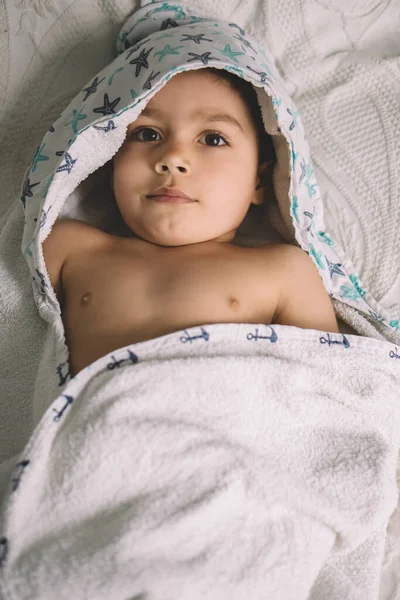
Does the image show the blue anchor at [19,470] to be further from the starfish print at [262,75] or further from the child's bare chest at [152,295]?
the starfish print at [262,75]

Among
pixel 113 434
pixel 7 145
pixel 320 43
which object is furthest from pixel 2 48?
pixel 113 434

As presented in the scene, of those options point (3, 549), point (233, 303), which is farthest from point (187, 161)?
point (3, 549)

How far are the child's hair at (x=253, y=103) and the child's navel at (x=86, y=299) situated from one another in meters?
0.42

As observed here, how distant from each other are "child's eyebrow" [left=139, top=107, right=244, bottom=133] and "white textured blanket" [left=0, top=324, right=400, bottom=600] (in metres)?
0.37

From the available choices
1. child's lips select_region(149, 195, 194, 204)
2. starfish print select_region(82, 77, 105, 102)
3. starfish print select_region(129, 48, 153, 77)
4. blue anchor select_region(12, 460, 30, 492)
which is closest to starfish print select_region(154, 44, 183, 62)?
starfish print select_region(129, 48, 153, 77)

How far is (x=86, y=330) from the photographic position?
1.08 m

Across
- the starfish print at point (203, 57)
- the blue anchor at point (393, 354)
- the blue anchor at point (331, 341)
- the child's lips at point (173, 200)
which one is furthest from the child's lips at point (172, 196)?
the blue anchor at point (393, 354)

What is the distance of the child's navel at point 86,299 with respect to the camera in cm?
111

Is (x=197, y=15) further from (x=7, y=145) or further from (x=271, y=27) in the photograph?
(x=7, y=145)

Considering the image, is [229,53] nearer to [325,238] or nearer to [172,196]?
[172,196]

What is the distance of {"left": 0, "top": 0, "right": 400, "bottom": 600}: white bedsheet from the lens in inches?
50.8

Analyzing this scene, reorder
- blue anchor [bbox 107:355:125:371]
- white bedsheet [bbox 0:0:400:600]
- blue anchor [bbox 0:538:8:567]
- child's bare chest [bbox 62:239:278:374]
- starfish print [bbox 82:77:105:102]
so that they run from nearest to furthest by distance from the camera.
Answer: blue anchor [bbox 0:538:8:567] → blue anchor [bbox 107:355:125:371] → child's bare chest [bbox 62:239:278:374] → starfish print [bbox 82:77:105:102] → white bedsheet [bbox 0:0:400:600]

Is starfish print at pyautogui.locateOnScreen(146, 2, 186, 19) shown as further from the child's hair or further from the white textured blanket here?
the white textured blanket

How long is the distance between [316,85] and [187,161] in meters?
0.42
